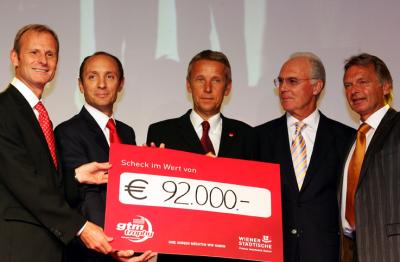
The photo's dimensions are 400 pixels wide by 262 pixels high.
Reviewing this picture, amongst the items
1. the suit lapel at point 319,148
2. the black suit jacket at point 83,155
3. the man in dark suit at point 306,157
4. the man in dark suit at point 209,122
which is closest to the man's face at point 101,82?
the black suit jacket at point 83,155

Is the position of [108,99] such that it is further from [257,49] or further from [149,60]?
[257,49]

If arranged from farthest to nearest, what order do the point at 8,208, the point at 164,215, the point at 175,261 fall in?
the point at 175,261 → the point at 164,215 → the point at 8,208

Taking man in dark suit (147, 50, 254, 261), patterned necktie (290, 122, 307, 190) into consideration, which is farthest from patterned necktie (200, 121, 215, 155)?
patterned necktie (290, 122, 307, 190)

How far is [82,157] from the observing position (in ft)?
12.3

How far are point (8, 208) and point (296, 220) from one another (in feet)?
5.45

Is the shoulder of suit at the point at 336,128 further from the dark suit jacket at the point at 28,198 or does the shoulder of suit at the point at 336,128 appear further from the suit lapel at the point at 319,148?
the dark suit jacket at the point at 28,198

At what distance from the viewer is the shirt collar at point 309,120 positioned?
439 cm

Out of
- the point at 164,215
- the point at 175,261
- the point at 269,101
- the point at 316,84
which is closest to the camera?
the point at 164,215

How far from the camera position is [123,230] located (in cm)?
347

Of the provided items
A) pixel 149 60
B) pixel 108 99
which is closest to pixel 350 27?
pixel 149 60

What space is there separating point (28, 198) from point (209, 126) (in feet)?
4.15

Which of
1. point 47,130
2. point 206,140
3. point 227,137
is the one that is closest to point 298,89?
A: point 227,137

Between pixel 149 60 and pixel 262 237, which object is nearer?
pixel 262 237

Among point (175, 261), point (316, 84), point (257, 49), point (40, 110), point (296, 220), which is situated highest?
point (257, 49)
